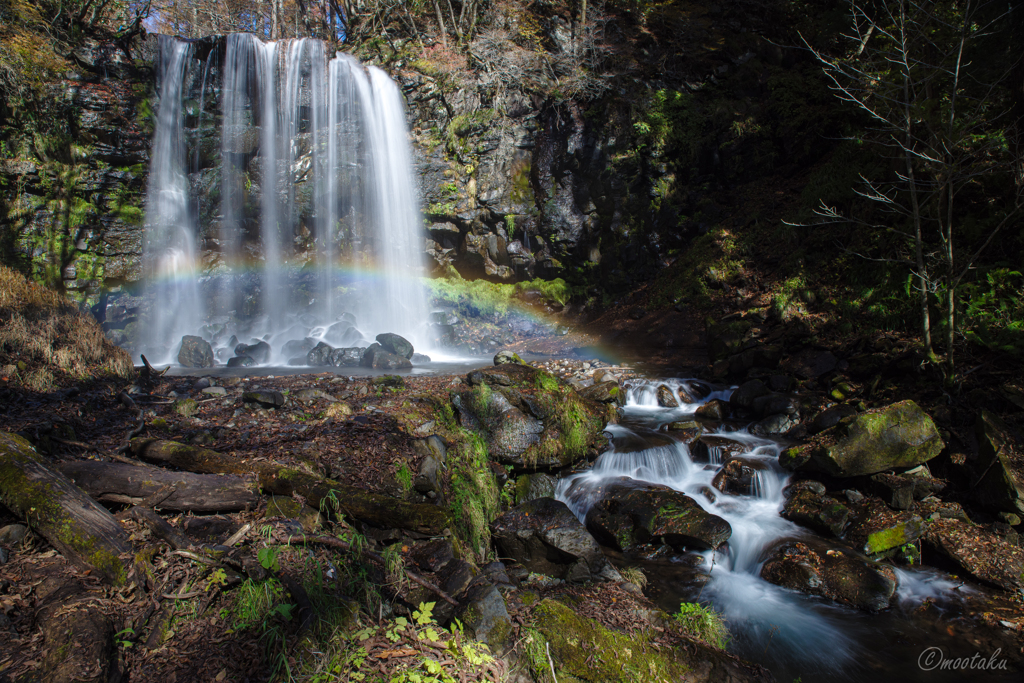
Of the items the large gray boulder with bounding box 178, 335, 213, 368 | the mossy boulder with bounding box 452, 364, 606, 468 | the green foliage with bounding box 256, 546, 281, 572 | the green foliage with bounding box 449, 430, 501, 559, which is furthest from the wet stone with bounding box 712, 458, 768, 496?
the large gray boulder with bounding box 178, 335, 213, 368

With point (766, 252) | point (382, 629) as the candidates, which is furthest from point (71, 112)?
point (766, 252)

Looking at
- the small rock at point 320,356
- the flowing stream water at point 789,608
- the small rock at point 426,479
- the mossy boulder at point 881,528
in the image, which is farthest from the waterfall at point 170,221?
the mossy boulder at point 881,528

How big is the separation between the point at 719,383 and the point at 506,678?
846 centimetres

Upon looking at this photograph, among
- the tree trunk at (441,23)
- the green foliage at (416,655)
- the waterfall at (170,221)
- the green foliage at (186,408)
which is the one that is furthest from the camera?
the tree trunk at (441,23)

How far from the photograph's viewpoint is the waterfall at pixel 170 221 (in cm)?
1532

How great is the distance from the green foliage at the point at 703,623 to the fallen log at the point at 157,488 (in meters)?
3.67

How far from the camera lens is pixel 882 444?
5.52m

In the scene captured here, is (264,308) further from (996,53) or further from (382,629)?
(996,53)

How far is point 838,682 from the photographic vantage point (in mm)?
3664

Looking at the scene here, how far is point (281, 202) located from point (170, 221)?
12.4ft

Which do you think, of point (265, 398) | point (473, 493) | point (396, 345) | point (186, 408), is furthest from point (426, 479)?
point (396, 345)

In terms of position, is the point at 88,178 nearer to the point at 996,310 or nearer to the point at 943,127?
the point at 943,127

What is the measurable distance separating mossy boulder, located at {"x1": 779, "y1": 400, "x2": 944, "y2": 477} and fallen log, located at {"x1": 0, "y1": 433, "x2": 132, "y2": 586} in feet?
23.2

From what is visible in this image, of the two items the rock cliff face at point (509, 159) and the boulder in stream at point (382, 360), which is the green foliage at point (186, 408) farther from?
the rock cliff face at point (509, 159)
